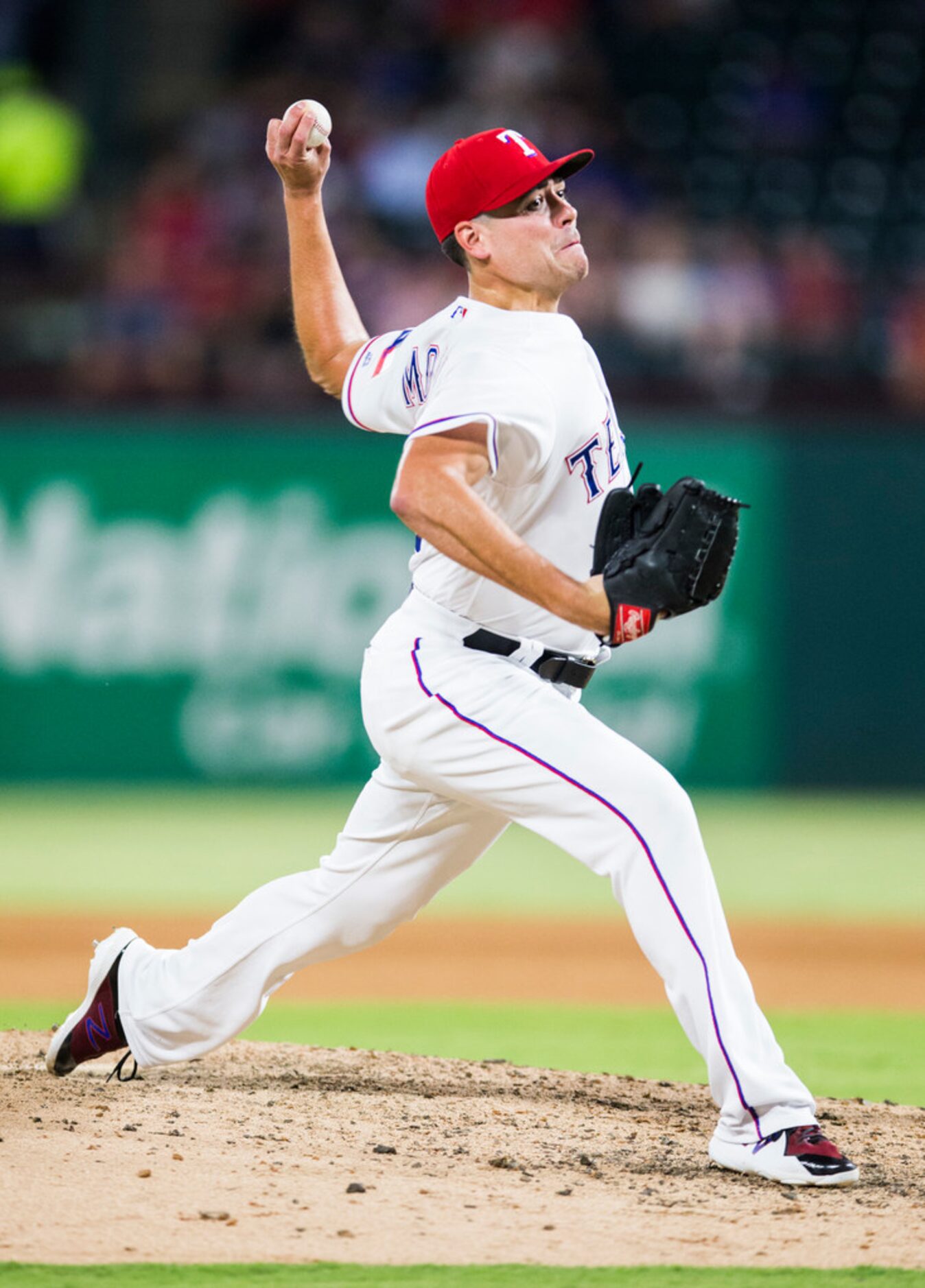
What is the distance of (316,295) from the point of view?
13.7ft

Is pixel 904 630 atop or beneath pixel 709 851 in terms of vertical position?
atop

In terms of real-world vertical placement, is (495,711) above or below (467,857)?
above

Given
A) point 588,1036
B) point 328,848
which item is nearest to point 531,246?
point 588,1036

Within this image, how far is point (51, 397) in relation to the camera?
10500mm

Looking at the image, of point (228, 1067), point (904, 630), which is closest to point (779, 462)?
point (904, 630)

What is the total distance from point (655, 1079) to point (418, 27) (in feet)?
34.9

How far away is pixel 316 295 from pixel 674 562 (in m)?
1.32

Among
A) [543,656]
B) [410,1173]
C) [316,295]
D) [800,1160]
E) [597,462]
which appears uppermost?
[316,295]

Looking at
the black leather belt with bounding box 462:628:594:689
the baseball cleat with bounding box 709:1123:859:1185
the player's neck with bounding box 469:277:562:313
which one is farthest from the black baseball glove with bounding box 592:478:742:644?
the baseball cleat with bounding box 709:1123:859:1185

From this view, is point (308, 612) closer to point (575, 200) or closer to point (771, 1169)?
point (575, 200)

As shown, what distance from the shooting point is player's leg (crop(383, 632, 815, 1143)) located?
11.0 feet

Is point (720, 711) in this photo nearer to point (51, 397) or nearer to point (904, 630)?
point (904, 630)

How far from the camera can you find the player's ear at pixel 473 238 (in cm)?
368

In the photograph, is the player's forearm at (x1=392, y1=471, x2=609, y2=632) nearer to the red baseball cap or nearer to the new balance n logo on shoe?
the red baseball cap
